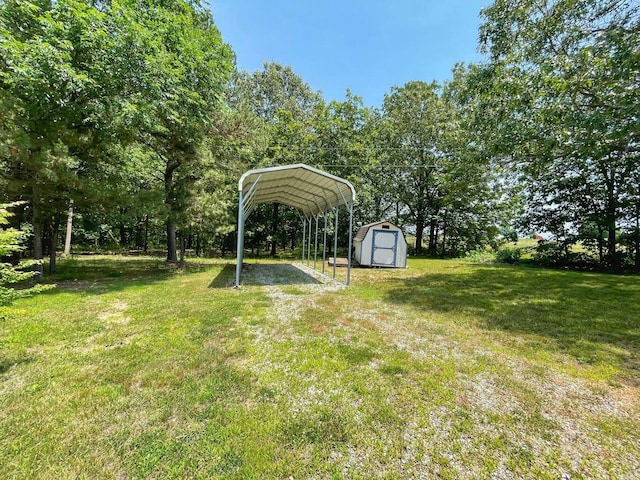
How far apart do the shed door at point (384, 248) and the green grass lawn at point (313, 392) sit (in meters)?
7.40

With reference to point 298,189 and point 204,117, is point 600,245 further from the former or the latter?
point 204,117

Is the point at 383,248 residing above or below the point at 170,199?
below

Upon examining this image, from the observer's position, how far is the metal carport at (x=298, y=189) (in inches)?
289

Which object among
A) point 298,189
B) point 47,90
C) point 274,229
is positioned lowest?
point 274,229

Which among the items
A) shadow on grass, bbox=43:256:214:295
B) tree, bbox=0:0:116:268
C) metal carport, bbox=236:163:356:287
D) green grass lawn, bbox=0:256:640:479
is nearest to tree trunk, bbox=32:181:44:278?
tree, bbox=0:0:116:268

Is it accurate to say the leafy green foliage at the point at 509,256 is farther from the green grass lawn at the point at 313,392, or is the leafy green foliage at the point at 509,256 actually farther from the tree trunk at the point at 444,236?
the green grass lawn at the point at 313,392

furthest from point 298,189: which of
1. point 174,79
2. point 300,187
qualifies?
point 174,79

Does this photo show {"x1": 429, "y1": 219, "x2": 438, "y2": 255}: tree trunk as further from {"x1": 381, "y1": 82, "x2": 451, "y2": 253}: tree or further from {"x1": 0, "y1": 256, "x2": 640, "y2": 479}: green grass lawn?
{"x1": 0, "y1": 256, "x2": 640, "y2": 479}: green grass lawn

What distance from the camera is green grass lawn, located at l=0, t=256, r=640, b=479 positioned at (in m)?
1.88

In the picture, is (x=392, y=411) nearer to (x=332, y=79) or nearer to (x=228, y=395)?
(x=228, y=395)

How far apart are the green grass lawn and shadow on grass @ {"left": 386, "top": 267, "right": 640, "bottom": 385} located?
0.19ft

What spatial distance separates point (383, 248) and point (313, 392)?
10796mm

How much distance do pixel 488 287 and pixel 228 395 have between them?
800 centimetres

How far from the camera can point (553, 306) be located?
605cm
